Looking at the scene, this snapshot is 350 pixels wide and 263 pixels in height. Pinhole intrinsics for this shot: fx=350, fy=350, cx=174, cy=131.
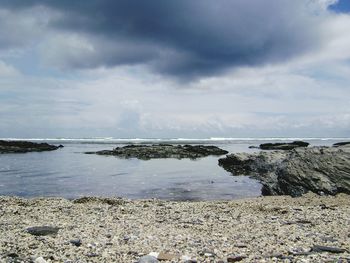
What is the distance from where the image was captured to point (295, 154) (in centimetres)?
2005

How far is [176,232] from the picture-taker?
9.91 metres

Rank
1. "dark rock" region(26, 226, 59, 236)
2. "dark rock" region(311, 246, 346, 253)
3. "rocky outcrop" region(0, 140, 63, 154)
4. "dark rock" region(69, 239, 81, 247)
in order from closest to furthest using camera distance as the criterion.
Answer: "dark rock" region(311, 246, 346, 253) < "dark rock" region(69, 239, 81, 247) < "dark rock" region(26, 226, 59, 236) < "rocky outcrop" region(0, 140, 63, 154)

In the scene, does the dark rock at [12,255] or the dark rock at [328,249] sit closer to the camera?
the dark rock at [12,255]

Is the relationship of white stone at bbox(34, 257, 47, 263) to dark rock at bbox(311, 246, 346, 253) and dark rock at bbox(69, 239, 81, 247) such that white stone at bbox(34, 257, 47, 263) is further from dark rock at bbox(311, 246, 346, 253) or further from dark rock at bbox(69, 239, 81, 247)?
dark rock at bbox(311, 246, 346, 253)

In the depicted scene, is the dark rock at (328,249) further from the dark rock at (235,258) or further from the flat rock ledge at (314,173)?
the flat rock ledge at (314,173)

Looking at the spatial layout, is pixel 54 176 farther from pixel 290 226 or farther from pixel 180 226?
pixel 290 226

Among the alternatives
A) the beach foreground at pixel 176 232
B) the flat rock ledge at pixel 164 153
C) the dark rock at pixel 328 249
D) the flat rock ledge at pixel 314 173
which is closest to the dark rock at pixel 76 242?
the beach foreground at pixel 176 232

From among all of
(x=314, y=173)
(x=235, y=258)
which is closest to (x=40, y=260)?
(x=235, y=258)

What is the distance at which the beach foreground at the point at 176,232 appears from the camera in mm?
7402

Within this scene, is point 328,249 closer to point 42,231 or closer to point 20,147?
point 42,231


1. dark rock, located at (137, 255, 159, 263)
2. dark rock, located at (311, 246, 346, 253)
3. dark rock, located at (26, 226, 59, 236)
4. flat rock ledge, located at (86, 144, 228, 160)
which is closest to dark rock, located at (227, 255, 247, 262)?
dark rock, located at (137, 255, 159, 263)

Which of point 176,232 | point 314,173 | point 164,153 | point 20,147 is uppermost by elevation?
A: point 20,147

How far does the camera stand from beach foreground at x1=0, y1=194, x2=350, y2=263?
7402 millimetres

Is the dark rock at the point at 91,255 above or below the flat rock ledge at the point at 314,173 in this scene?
below
